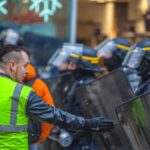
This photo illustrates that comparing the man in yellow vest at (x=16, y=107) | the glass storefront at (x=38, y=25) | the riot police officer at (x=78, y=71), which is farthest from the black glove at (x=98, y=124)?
the glass storefront at (x=38, y=25)

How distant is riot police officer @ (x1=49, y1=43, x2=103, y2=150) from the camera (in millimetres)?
6211

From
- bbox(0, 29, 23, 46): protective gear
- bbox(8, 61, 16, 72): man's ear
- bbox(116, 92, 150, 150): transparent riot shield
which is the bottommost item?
bbox(116, 92, 150, 150): transparent riot shield

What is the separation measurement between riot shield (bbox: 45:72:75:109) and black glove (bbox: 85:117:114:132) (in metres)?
2.21

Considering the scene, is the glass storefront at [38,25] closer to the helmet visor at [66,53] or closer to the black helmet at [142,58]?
the helmet visor at [66,53]

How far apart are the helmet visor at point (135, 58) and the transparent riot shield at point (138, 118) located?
1504mm

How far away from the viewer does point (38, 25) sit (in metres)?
11.2

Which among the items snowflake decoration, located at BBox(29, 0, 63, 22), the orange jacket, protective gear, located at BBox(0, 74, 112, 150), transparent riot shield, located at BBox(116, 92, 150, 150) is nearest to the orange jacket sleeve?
the orange jacket

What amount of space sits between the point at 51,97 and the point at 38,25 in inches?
194

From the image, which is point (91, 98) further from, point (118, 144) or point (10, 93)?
point (10, 93)

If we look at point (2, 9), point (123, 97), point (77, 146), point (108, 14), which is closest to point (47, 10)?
point (2, 9)

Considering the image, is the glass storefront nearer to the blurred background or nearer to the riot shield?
the blurred background

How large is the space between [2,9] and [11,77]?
6.04m

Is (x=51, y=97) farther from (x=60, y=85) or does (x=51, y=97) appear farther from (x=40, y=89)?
(x=60, y=85)

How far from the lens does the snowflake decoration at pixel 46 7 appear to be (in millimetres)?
10180
